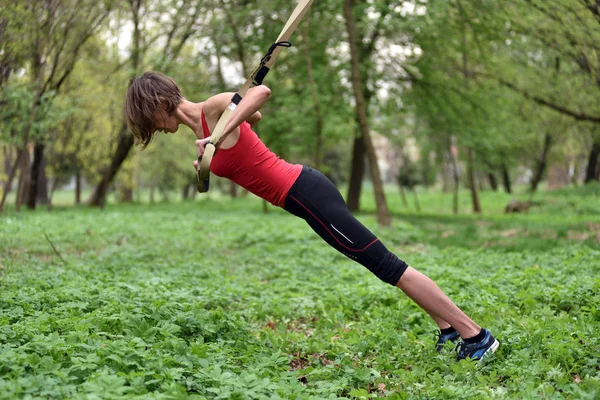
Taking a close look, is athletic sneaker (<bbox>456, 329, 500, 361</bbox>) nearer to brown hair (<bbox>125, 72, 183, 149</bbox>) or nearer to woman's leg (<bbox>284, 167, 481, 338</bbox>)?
woman's leg (<bbox>284, 167, 481, 338</bbox>)

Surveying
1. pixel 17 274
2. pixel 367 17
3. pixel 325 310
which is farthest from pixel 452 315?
pixel 367 17

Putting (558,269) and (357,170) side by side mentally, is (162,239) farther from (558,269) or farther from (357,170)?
(357,170)

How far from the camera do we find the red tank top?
4363mm

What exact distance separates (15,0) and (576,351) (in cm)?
902

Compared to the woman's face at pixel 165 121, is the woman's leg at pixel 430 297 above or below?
below

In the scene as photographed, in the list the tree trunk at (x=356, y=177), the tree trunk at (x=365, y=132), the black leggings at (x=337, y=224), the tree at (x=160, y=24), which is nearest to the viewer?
the black leggings at (x=337, y=224)

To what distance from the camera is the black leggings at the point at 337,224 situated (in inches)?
173

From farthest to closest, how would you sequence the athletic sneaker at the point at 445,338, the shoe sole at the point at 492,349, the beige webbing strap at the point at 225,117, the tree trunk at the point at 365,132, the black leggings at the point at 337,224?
the tree trunk at the point at 365,132, the athletic sneaker at the point at 445,338, the black leggings at the point at 337,224, the shoe sole at the point at 492,349, the beige webbing strap at the point at 225,117

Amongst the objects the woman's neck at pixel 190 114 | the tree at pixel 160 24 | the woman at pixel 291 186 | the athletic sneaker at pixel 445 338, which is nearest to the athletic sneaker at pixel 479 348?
the woman at pixel 291 186

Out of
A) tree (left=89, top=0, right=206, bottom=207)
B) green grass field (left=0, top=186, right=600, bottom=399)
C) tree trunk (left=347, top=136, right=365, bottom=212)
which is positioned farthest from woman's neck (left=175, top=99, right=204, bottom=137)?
tree trunk (left=347, top=136, right=365, bottom=212)

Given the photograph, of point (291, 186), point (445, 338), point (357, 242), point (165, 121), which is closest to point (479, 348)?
point (445, 338)

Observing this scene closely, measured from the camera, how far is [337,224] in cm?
441

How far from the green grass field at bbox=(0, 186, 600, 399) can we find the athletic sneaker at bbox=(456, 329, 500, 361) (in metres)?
0.08

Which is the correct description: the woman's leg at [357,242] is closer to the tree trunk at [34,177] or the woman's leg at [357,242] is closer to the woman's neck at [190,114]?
the woman's neck at [190,114]
